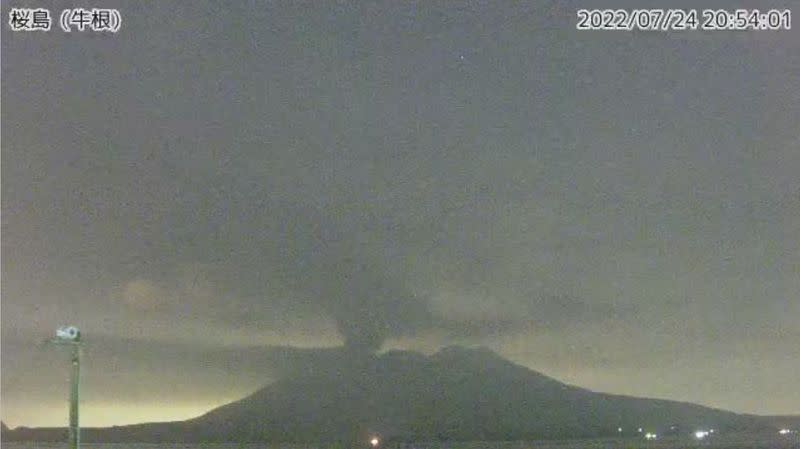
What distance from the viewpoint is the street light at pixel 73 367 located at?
10.1 meters

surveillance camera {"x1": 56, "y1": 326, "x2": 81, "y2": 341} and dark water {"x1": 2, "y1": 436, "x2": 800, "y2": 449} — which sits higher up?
surveillance camera {"x1": 56, "y1": 326, "x2": 81, "y2": 341}

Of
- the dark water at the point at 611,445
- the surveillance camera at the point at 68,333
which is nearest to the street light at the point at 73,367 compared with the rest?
the surveillance camera at the point at 68,333

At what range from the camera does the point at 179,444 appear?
31656mm

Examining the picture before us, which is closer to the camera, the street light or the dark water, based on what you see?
the street light

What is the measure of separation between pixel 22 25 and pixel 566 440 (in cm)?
3219

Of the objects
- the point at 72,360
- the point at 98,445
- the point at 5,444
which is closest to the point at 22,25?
the point at 72,360

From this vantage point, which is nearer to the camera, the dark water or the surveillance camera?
the surveillance camera

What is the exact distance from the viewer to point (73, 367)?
10.5 metres

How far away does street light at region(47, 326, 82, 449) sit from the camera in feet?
33.1

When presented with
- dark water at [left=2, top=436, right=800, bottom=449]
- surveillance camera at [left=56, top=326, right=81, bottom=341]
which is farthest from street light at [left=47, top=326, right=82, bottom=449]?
dark water at [left=2, top=436, right=800, bottom=449]

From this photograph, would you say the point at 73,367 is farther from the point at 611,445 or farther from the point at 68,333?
the point at 611,445

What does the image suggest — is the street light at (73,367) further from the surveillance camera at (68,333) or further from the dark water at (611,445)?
the dark water at (611,445)

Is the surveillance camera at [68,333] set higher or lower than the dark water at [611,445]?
higher

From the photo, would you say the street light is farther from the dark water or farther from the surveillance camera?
the dark water
